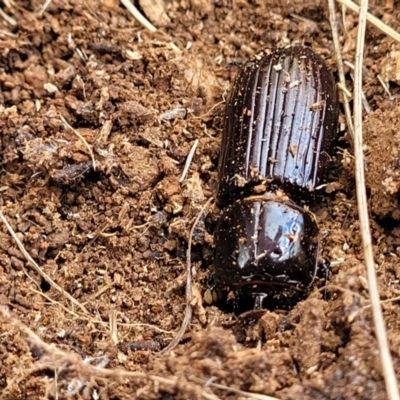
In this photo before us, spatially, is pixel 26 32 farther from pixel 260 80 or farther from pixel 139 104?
pixel 260 80

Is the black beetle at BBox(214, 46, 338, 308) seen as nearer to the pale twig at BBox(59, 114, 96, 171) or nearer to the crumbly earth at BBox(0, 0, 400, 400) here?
the crumbly earth at BBox(0, 0, 400, 400)

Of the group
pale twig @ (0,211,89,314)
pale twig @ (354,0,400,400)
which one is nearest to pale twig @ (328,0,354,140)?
pale twig @ (354,0,400,400)

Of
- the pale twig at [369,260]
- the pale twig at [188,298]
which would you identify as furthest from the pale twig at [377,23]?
the pale twig at [188,298]

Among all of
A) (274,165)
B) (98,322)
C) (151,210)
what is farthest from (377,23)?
(98,322)

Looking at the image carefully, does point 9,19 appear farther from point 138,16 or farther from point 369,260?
point 369,260

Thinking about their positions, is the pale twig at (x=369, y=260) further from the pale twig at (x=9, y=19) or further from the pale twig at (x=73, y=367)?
the pale twig at (x=9, y=19)

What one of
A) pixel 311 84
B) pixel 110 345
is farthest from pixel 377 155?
pixel 110 345
